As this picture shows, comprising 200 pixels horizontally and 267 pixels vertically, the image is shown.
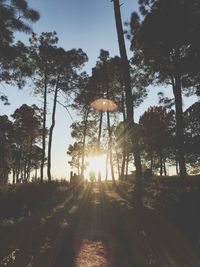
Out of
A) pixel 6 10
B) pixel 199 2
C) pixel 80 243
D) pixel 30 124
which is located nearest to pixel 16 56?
pixel 6 10

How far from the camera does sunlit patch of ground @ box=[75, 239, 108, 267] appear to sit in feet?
23.5

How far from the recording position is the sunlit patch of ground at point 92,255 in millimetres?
7163

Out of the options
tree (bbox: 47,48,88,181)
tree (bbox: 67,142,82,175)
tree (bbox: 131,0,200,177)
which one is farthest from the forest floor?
tree (bbox: 67,142,82,175)

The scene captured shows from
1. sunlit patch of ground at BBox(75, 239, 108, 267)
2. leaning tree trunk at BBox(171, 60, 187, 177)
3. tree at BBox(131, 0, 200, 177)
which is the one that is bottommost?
sunlit patch of ground at BBox(75, 239, 108, 267)

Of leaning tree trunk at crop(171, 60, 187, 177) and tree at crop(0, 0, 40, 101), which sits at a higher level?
tree at crop(0, 0, 40, 101)

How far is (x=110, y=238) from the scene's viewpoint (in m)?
9.54

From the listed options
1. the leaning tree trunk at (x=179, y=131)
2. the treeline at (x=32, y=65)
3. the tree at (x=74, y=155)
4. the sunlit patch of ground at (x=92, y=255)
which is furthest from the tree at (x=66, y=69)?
the tree at (x=74, y=155)

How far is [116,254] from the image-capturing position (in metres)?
7.88

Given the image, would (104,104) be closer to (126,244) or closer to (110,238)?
(110,238)

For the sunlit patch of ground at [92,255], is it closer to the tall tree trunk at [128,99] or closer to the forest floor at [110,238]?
the forest floor at [110,238]

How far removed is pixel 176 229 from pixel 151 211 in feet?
9.80

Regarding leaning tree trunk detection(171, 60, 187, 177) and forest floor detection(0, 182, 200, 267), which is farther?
leaning tree trunk detection(171, 60, 187, 177)

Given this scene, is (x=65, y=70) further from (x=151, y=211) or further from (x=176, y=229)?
(x=176, y=229)

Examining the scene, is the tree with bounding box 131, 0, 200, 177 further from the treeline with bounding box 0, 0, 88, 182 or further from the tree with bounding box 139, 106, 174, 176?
the tree with bounding box 139, 106, 174, 176
